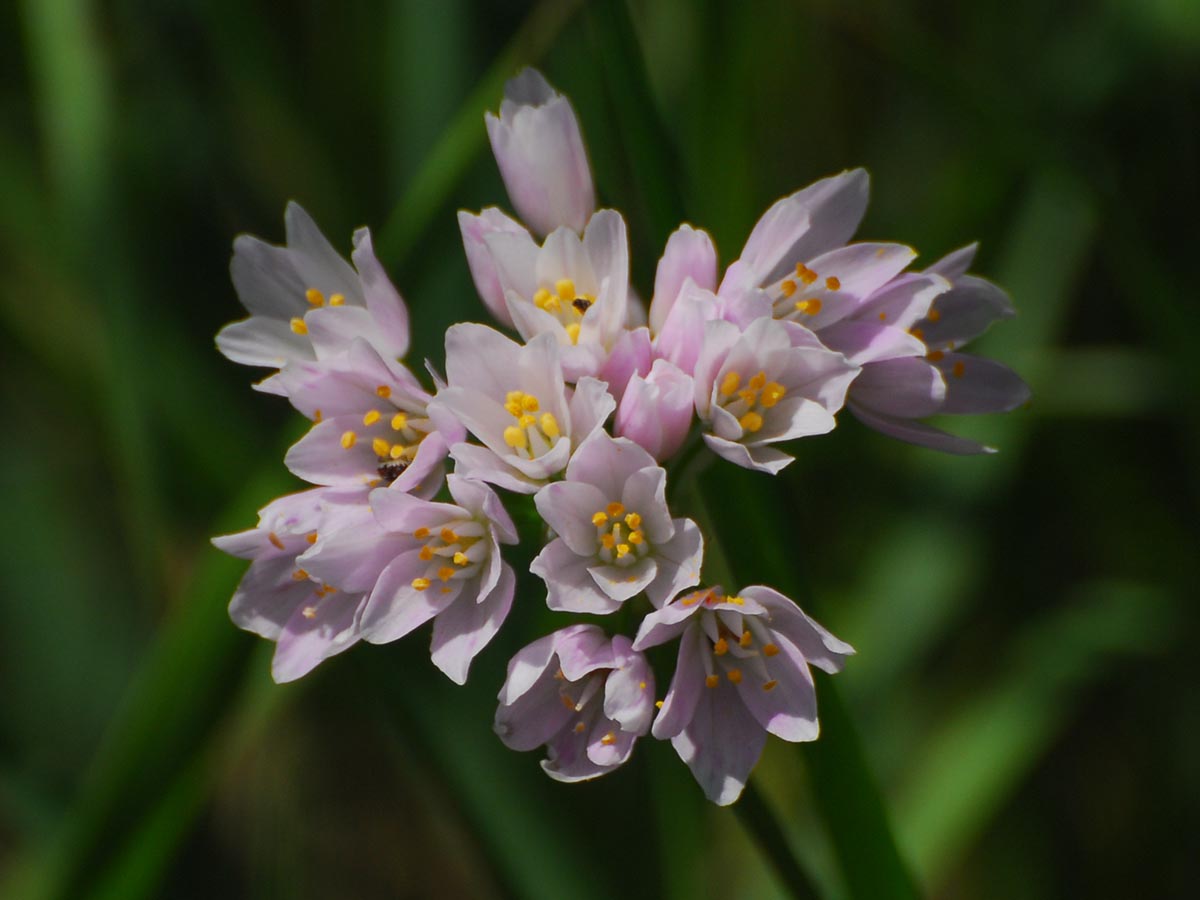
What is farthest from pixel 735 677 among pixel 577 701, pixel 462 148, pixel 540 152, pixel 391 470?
pixel 462 148


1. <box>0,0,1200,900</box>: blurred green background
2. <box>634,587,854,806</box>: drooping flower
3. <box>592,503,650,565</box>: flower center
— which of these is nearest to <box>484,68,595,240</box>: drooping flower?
<box>0,0,1200,900</box>: blurred green background

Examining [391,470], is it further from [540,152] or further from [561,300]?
[540,152]

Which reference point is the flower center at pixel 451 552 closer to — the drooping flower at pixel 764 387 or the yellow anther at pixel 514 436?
the yellow anther at pixel 514 436

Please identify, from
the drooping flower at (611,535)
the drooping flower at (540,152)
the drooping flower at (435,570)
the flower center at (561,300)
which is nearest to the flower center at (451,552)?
the drooping flower at (435,570)

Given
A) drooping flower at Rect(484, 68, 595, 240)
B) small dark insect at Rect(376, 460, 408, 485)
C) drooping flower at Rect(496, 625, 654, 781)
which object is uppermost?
drooping flower at Rect(484, 68, 595, 240)

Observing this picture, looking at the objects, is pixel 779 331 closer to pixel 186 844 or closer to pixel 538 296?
pixel 538 296

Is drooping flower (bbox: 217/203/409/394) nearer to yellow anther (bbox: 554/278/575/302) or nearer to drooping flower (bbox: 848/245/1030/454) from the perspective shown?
yellow anther (bbox: 554/278/575/302)
